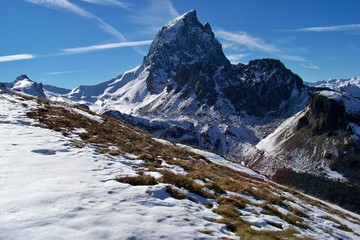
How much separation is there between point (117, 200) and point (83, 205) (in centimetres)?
131

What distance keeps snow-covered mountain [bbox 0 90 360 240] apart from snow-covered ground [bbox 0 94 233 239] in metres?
0.03

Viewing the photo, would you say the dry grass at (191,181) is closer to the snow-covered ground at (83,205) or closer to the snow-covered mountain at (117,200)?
the snow-covered mountain at (117,200)

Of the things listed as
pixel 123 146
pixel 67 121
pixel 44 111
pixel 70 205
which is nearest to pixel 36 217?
pixel 70 205

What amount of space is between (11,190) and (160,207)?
17.1 feet

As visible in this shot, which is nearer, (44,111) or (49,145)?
(49,145)

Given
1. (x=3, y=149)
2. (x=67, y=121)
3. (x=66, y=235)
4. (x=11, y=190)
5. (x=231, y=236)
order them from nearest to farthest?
(x=66, y=235), (x=231, y=236), (x=11, y=190), (x=3, y=149), (x=67, y=121)

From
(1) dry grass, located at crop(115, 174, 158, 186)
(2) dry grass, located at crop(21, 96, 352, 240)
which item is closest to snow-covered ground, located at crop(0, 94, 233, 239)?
(1) dry grass, located at crop(115, 174, 158, 186)

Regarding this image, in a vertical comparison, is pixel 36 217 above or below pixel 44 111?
below

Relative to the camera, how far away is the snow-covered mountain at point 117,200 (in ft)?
33.5

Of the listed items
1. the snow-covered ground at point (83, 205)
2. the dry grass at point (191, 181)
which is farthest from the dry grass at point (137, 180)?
the snow-covered ground at point (83, 205)

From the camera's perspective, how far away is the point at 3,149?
61.7ft

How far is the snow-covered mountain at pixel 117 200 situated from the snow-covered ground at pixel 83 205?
0.03 meters

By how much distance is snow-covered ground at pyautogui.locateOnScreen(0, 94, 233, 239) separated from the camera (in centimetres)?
982

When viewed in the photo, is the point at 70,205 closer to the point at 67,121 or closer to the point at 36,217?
the point at 36,217
